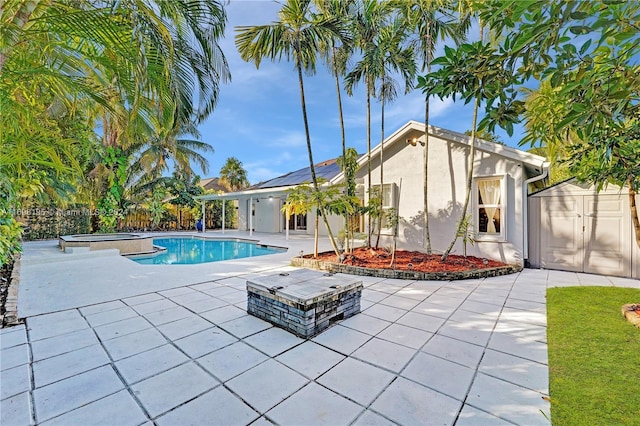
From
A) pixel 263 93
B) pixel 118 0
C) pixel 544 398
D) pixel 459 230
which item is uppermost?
pixel 263 93

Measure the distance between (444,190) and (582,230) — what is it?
3.77 metres

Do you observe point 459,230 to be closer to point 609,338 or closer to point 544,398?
point 609,338

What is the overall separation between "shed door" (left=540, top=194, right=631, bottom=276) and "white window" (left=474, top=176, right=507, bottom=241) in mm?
1133

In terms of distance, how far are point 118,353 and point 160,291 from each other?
2.57 metres

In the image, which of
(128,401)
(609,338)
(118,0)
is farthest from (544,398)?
(118,0)

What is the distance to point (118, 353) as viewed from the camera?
323cm

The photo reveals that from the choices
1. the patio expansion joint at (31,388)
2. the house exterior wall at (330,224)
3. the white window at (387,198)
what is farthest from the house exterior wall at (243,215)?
the patio expansion joint at (31,388)

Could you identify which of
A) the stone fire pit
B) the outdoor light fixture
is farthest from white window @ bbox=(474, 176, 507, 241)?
the stone fire pit

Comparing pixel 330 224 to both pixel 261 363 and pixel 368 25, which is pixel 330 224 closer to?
pixel 368 25

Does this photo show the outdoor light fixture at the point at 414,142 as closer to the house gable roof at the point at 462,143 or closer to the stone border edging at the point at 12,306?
the house gable roof at the point at 462,143

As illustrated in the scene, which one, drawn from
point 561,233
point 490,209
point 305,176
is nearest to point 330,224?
point 305,176

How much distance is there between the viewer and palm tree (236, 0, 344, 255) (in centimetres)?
739

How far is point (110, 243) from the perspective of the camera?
11773mm

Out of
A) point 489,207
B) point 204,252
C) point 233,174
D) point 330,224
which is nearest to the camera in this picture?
point 489,207
